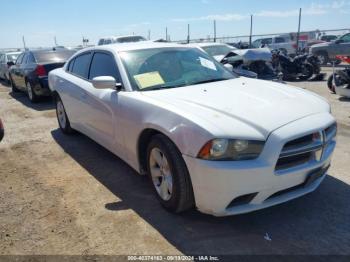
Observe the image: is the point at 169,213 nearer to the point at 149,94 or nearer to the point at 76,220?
the point at 76,220

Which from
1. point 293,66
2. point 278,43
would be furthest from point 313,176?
point 278,43

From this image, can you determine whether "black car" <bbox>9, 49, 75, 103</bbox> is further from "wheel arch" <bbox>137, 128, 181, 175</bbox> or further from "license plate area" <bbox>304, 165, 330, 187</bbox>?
"license plate area" <bbox>304, 165, 330, 187</bbox>

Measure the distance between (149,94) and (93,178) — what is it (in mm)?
1466

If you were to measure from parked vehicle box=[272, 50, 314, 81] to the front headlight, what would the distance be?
11.0m

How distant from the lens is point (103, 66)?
4578 mm

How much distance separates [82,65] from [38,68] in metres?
4.80

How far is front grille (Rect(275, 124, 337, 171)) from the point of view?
2871 mm

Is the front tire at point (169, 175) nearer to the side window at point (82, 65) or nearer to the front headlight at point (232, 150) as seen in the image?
the front headlight at point (232, 150)

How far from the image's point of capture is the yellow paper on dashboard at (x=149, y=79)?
3.90m

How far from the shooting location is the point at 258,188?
111 inches

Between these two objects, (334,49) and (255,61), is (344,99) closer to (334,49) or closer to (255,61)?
(255,61)

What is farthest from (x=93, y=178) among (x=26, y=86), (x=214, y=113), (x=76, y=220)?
(x=26, y=86)

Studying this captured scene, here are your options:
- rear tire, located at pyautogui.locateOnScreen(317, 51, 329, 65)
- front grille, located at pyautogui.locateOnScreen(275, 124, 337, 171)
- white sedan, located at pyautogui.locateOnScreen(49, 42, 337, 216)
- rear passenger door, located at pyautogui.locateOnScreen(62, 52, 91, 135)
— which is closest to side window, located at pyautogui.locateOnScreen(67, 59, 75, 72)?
rear passenger door, located at pyautogui.locateOnScreen(62, 52, 91, 135)

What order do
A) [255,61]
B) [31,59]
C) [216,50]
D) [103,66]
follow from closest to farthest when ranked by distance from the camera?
[103,66], [31,59], [255,61], [216,50]
